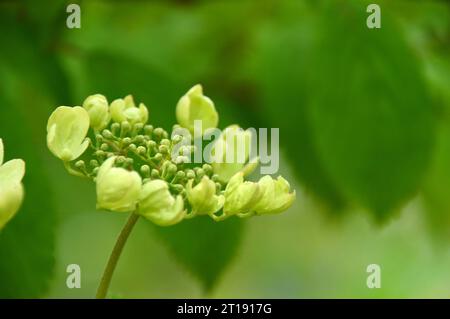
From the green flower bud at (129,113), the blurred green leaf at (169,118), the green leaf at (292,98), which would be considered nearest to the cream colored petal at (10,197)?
the green flower bud at (129,113)

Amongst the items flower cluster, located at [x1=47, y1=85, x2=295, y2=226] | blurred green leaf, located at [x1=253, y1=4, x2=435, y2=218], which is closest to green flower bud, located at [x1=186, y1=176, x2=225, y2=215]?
flower cluster, located at [x1=47, y1=85, x2=295, y2=226]

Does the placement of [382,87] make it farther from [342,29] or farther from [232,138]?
[232,138]

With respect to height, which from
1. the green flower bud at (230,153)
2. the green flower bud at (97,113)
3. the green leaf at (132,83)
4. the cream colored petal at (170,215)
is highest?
the green leaf at (132,83)

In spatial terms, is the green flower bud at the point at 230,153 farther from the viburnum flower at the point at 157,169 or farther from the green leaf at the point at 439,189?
the green leaf at the point at 439,189

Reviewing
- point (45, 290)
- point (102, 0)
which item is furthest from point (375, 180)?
point (102, 0)

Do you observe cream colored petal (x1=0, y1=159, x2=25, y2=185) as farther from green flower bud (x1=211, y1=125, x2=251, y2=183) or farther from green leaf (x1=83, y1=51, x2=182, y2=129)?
green leaf (x1=83, y1=51, x2=182, y2=129)

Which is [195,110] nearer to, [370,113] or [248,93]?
[370,113]

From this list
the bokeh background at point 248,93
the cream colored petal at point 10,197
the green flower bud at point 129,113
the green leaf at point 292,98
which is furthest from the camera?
the green leaf at point 292,98

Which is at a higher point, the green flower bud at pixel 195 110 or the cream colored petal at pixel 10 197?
the green flower bud at pixel 195 110

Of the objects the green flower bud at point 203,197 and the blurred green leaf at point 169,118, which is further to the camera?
the blurred green leaf at point 169,118
